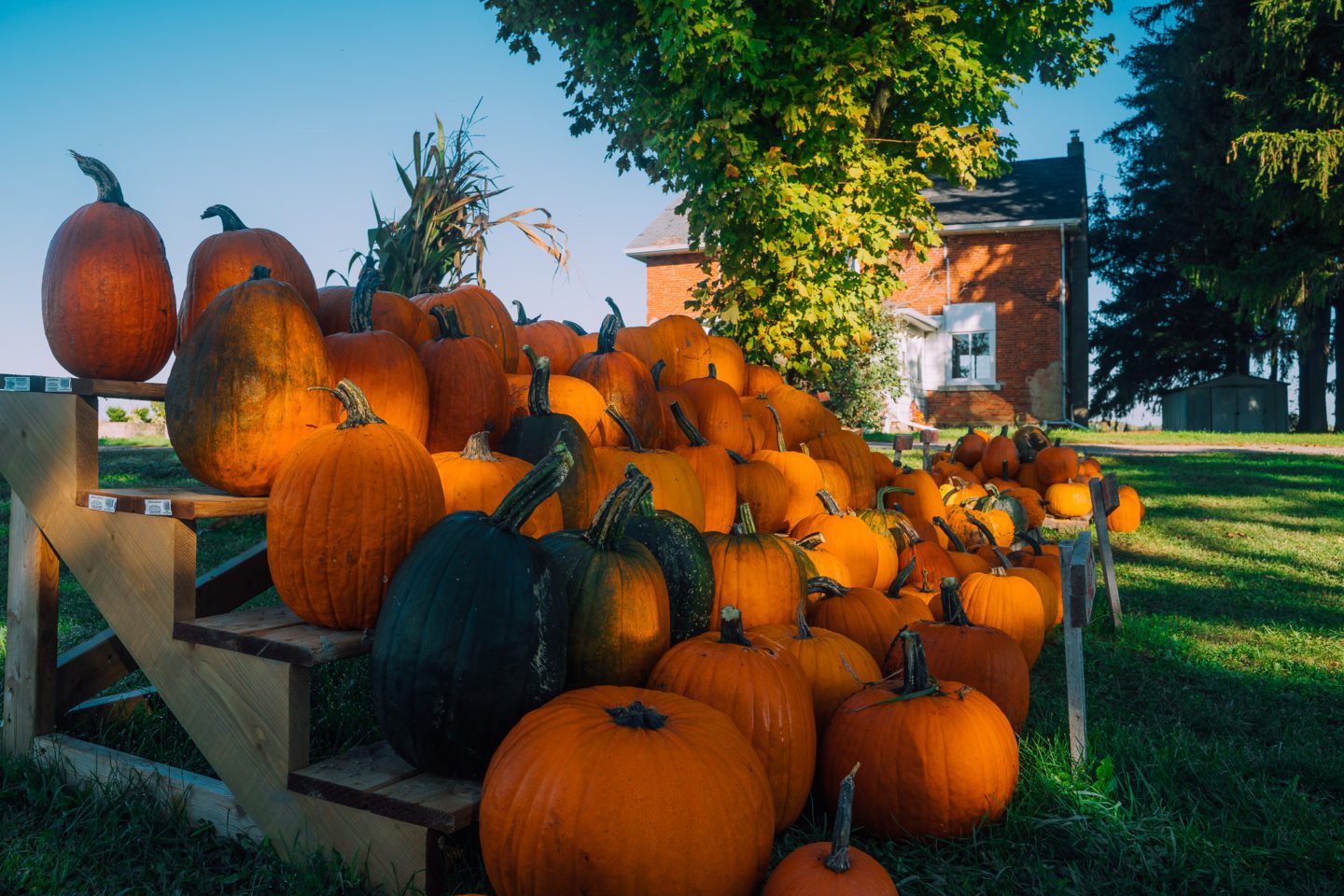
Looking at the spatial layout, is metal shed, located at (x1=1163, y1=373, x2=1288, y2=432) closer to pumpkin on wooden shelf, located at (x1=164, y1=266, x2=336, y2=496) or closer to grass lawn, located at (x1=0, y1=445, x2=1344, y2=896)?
grass lawn, located at (x1=0, y1=445, x2=1344, y2=896)

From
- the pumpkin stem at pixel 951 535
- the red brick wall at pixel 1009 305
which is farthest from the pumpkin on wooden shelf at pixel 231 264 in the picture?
the red brick wall at pixel 1009 305

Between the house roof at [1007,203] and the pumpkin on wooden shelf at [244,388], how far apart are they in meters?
19.6

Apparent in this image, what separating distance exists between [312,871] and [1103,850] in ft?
5.56

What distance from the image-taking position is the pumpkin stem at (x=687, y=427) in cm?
365

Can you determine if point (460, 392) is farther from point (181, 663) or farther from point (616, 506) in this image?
point (181, 663)

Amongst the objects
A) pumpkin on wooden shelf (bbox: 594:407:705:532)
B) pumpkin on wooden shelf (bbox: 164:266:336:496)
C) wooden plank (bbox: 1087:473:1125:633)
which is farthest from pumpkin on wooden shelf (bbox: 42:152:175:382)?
wooden plank (bbox: 1087:473:1125:633)

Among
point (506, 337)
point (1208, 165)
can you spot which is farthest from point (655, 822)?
point (1208, 165)

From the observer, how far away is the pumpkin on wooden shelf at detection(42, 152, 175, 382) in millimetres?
2436

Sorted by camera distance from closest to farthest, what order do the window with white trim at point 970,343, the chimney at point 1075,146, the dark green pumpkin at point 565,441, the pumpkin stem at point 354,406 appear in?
the pumpkin stem at point 354,406 < the dark green pumpkin at point 565,441 < the window with white trim at point 970,343 < the chimney at point 1075,146

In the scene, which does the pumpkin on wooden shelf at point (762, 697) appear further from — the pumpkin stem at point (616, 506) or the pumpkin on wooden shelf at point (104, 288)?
the pumpkin on wooden shelf at point (104, 288)

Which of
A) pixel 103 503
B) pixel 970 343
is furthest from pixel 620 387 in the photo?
pixel 970 343

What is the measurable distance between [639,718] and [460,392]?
1436 millimetres

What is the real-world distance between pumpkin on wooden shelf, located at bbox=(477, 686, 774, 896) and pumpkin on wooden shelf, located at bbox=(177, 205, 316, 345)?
1.67m

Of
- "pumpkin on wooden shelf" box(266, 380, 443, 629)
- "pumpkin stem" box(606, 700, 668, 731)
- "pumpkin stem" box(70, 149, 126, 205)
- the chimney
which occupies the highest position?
the chimney
